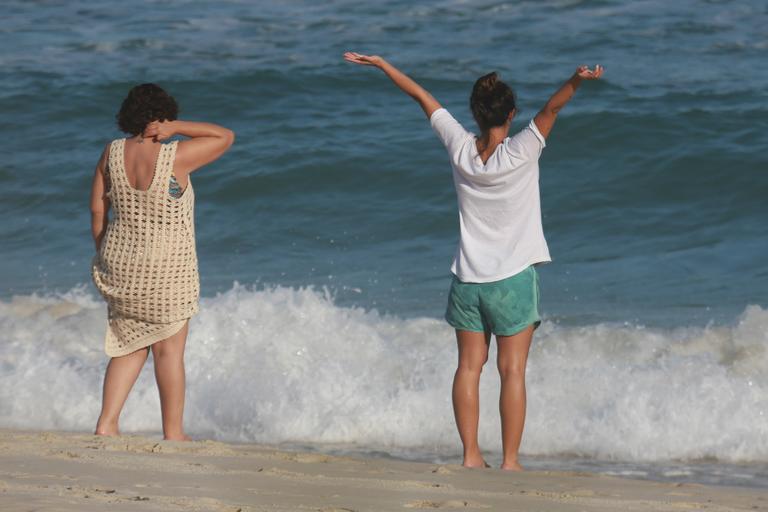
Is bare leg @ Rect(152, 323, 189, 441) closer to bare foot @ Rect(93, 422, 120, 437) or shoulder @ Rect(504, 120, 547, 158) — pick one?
bare foot @ Rect(93, 422, 120, 437)

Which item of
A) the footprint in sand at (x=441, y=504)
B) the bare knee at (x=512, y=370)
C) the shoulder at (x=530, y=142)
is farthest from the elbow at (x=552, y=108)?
the footprint in sand at (x=441, y=504)

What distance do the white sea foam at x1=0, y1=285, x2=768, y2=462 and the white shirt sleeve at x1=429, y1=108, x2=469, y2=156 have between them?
1989 millimetres

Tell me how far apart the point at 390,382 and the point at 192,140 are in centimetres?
256

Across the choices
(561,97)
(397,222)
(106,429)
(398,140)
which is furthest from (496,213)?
(398,140)

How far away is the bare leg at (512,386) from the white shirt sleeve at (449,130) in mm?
790

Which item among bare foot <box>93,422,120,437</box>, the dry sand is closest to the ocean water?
the dry sand

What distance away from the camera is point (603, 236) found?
10797 mm

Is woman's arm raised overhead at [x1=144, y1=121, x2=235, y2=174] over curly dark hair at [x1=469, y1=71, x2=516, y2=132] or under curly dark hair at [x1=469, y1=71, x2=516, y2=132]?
under

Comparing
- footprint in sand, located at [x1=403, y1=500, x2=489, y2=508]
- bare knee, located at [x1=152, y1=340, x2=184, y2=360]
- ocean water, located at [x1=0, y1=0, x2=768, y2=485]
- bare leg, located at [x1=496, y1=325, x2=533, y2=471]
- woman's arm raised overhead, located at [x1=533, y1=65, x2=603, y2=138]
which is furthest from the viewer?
ocean water, located at [x1=0, y1=0, x2=768, y2=485]

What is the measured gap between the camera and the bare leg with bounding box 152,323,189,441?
541cm

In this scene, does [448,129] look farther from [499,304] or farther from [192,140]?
[192,140]

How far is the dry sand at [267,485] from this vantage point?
4.01m

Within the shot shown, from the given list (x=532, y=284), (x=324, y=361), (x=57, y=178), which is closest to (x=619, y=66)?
(x=57, y=178)

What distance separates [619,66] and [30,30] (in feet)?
27.1
